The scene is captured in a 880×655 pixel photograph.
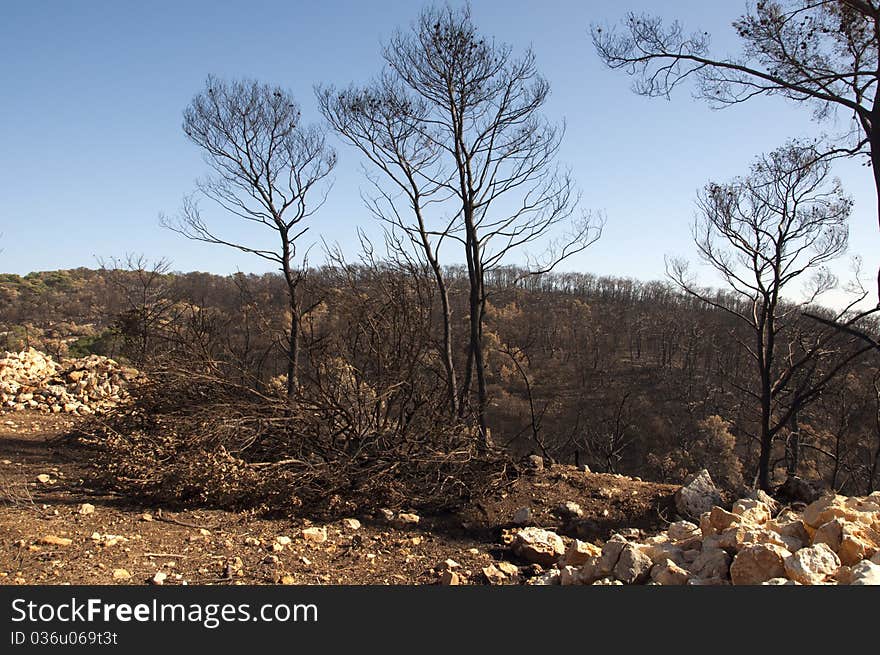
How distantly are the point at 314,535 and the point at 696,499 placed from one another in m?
4.09

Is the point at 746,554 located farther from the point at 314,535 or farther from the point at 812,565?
the point at 314,535

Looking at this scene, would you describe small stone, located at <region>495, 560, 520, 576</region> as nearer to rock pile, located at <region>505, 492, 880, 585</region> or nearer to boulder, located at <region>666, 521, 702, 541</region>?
rock pile, located at <region>505, 492, 880, 585</region>

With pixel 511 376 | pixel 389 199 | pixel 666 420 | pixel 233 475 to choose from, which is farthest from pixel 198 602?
pixel 511 376

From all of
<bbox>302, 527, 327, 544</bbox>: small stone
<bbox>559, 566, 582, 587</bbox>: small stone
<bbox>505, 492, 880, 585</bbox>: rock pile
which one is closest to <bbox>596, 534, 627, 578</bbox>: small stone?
<bbox>505, 492, 880, 585</bbox>: rock pile

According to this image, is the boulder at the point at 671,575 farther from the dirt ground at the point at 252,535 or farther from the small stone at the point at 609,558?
the dirt ground at the point at 252,535

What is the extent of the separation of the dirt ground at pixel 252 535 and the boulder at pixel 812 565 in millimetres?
1860

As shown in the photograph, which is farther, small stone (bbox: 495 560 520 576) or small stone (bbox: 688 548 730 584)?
small stone (bbox: 495 560 520 576)

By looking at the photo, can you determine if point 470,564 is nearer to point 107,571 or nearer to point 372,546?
point 372,546

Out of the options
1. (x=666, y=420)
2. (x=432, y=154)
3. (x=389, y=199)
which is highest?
(x=432, y=154)

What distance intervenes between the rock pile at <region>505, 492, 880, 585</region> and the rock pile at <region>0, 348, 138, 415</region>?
340 inches

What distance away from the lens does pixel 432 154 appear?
9.47 meters

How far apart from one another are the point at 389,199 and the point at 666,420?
39.7 meters

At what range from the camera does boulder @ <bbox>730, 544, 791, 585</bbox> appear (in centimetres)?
341

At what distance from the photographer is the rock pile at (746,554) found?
337cm
